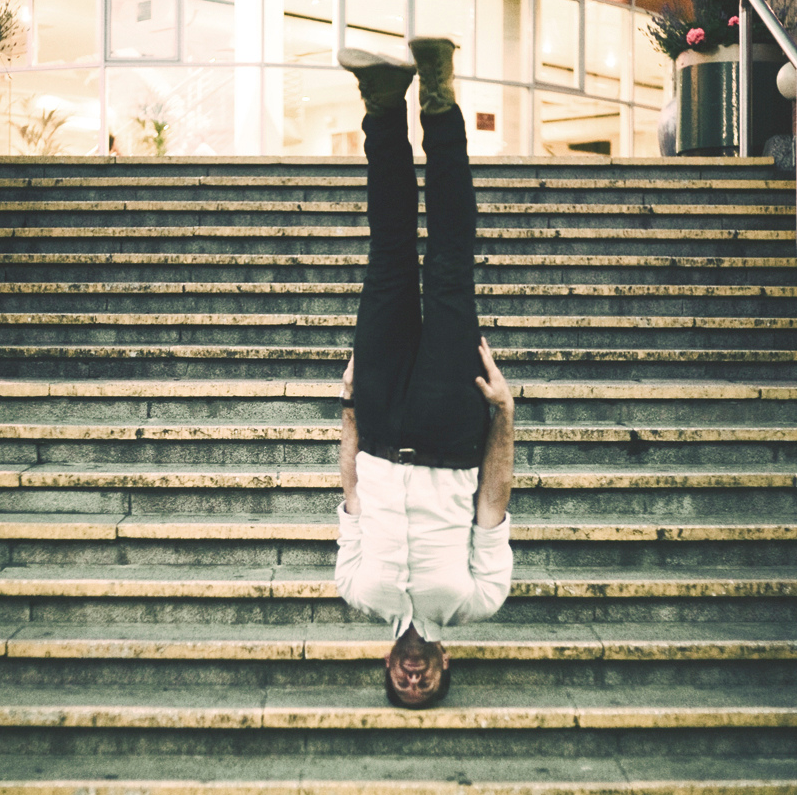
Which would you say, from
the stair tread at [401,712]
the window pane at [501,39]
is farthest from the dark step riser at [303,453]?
the window pane at [501,39]

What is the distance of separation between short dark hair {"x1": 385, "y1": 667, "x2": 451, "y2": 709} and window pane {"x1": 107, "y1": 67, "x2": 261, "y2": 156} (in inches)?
304

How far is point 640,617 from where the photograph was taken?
2.68m

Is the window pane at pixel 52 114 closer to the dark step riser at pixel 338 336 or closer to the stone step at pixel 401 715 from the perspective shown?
the dark step riser at pixel 338 336

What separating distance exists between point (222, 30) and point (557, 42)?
4.60m

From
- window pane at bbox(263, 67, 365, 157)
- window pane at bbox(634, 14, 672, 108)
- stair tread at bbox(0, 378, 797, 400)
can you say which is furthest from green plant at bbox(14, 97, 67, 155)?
window pane at bbox(634, 14, 672, 108)

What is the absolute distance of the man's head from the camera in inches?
90.5

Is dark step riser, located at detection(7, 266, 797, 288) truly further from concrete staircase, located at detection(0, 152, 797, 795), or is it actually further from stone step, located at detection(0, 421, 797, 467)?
stone step, located at detection(0, 421, 797, 467)

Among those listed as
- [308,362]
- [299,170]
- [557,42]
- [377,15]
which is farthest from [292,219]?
[557,42]

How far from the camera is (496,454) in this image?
2.19 meters

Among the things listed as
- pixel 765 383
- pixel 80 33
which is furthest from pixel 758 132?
pixel 80 33

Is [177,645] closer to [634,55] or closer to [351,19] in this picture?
[351,19]

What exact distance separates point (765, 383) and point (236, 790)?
9.59 ft

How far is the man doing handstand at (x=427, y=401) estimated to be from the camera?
2041 millimetres

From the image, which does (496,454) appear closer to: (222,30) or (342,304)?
(342,304)
